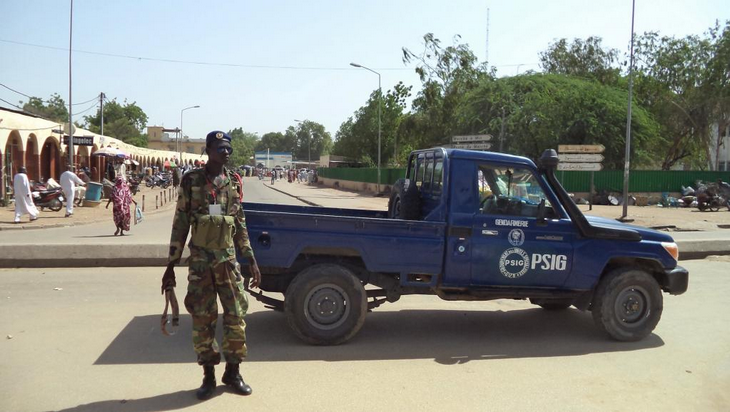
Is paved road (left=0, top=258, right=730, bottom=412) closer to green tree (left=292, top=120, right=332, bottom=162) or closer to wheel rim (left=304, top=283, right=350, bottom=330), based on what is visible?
wheel rim (left=304, top=283, right=350, bottom=330)

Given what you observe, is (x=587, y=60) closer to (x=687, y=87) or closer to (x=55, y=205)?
(x=687, y=87)

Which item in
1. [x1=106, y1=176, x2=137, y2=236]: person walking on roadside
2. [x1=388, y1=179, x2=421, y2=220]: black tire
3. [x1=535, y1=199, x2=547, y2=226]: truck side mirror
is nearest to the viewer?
[x1=535, y1=199, x2=547, y2=226]: truck side mirror

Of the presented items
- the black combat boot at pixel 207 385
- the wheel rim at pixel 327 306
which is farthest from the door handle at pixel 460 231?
the black combat boot at pixel 207 385

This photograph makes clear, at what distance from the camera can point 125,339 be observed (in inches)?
216

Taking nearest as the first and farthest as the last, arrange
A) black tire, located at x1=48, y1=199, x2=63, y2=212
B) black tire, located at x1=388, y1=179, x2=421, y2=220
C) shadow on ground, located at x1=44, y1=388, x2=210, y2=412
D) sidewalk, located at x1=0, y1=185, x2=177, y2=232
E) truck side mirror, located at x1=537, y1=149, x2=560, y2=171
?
1. shadow on ground, located at x1=44, y1=388, x2=210, y2=412
2. truck side mirror, located at x1=537, y1=149, x2=560, y2=171
3. black tire, located at x1=388, y1=179, x2=421, y2=220
4. sidewalk, located at x1=0, y1=185, x2=177, y2=232
5. black tire, located at x1=48, y1=199, x2=63, y2=212

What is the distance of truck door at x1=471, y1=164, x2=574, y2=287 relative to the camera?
18.4 feet

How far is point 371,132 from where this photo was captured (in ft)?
250

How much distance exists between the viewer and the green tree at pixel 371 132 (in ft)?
217

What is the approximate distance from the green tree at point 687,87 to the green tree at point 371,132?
82.1ft

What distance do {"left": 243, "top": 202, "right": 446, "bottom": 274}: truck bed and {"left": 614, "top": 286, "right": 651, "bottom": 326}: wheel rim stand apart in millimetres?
1980

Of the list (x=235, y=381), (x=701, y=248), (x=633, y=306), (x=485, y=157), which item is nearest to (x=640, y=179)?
(x=701, y=248)

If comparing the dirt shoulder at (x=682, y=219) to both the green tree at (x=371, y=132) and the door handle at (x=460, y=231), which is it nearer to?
the door handle at (x=460, y=231)

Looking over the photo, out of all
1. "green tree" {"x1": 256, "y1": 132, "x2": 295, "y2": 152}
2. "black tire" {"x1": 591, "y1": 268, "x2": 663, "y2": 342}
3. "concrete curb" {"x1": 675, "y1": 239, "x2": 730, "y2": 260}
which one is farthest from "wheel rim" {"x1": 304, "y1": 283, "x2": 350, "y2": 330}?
"green tree" {"x1": 256, "y1": 132, "x2": 295, "y2": 152}

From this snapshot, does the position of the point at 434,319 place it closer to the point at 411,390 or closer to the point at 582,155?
the point at 411,390
